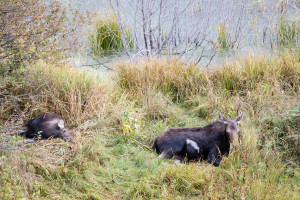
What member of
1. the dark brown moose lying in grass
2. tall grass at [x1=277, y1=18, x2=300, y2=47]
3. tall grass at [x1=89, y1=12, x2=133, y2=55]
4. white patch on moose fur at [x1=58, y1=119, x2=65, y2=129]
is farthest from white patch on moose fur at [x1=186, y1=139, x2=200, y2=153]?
tall grass at [x1=89, y1=12, x2=133, y2=55]

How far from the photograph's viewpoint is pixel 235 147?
5184mm

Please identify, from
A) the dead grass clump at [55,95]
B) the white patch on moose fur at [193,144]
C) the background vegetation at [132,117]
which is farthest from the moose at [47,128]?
the white patch on moose fur at [193,144]

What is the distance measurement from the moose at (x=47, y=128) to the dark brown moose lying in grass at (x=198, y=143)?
5.04ft

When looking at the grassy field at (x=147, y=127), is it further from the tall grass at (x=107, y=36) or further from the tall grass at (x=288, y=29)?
the tall grass at (x=107, y=36)

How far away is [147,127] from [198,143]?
123cm

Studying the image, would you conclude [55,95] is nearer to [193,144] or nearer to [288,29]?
[193,144]

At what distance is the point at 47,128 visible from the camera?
5551 millimetres

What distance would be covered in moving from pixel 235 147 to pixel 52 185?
8.95 ft

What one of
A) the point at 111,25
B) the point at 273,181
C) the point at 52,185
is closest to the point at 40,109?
the point at 52,185

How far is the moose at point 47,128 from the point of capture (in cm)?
554

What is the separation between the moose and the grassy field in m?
0.19

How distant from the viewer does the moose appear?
5543 millimetres

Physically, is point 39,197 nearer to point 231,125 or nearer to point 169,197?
point 169,197

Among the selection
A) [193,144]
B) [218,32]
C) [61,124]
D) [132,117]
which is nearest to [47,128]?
[61,124]
